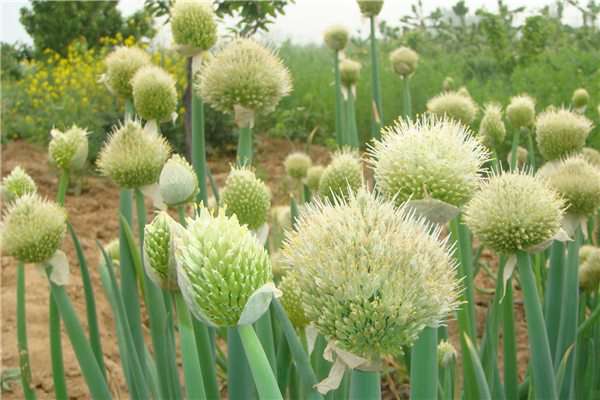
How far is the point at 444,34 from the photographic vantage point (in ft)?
27.6

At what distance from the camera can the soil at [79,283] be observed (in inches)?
101

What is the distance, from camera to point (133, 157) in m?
1.40

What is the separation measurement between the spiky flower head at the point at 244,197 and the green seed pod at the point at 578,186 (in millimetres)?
574

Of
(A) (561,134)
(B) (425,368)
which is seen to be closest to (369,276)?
(B) (425,368)

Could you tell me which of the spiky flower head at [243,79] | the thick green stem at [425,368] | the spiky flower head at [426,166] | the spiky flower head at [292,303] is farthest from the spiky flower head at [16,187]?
the thick green stem at [425,368]

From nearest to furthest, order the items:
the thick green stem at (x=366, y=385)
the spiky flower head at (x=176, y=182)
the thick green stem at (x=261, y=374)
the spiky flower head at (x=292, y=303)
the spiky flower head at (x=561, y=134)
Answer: the thick green stem at (x=261, y=374), the thick green stem at (x=366, y=385), the spiky flower head at (x=292, y=303), the spiky flower head at (x=176, y=182), the spiky flower head at (x=561, y=134)

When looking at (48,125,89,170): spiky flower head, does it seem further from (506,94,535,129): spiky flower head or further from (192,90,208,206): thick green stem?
(506,94,535,129): spiky flower head

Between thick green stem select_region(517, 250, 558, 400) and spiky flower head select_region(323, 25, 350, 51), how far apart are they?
1.47 metres

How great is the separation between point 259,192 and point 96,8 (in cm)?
1136

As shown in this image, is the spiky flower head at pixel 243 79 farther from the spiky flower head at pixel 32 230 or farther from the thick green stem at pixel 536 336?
the thick green stem at pixel 536 336

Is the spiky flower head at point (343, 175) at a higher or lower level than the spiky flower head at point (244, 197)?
higher

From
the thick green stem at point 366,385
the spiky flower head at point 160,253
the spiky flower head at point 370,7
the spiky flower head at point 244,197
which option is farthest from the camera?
the spiky flower head at point 370,7

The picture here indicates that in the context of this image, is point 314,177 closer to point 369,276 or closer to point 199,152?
Answer: point 199,152

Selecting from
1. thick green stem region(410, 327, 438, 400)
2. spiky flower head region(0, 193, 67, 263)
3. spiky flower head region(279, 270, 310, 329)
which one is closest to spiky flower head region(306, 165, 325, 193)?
spiky flower head region(0, 193, 67, 263)
